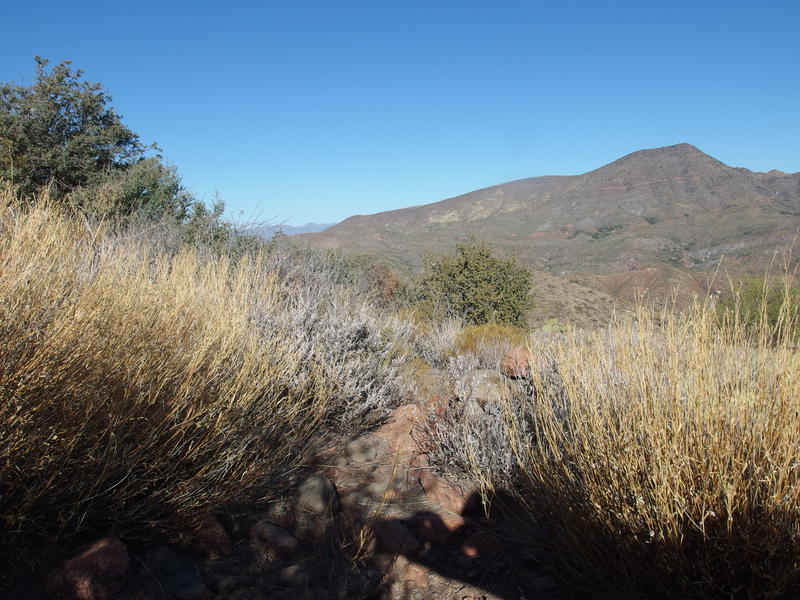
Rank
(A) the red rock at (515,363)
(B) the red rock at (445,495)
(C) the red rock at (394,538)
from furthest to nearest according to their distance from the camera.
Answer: (A) the red rock at (515,363) < (B) the red rock at (445,495) < (C) the red rock at (394,538)

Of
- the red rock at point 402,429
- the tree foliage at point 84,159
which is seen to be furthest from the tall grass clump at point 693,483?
the tree foliage at point 84,159

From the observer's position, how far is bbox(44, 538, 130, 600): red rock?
178 centimetres

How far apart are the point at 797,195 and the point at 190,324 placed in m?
88.5

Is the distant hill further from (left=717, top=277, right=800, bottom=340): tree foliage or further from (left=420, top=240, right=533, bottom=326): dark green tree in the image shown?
(left=717, top=277, right=800, bottom=340): tree foliage

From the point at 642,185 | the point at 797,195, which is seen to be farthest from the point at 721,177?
the point at 797,195

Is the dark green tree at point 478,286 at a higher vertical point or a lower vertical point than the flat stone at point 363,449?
higher

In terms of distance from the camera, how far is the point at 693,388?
2.07 meters

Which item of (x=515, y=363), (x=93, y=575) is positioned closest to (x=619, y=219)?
(x=515, y=363)

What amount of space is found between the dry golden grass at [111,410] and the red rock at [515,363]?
2551mm

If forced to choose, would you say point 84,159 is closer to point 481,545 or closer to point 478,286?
point 478,286

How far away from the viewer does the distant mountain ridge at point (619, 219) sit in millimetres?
50000

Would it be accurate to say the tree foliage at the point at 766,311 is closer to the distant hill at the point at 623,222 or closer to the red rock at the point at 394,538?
the red rock at the point at 394,538

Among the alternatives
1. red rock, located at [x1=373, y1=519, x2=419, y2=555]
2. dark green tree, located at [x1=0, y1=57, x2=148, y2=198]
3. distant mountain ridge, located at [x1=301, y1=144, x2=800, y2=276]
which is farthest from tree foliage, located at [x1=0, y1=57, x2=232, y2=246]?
distant mountain ridge, located at [x1=301, y1=144, x2=800, y2=276]

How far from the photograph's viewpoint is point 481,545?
2750 mm
